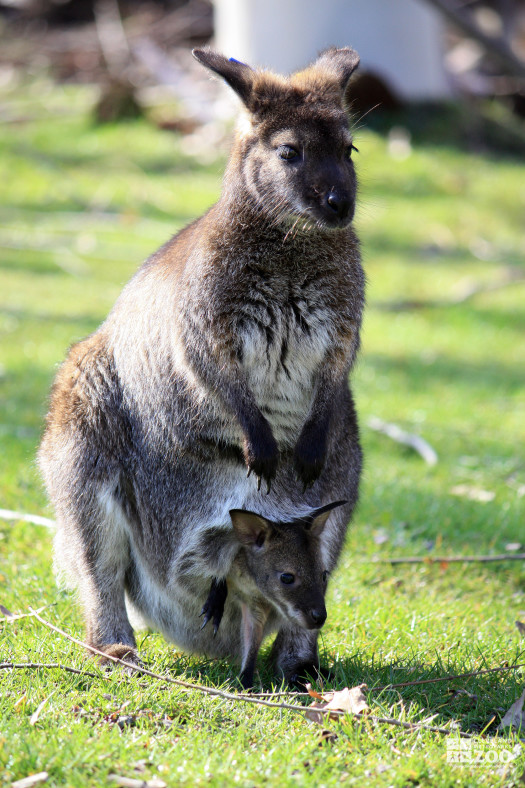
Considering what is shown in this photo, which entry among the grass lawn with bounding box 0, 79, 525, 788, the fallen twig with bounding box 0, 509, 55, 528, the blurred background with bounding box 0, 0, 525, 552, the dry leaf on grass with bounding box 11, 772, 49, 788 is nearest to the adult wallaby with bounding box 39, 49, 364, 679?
the grass lawn with bounding box 0, 79, 525, 788

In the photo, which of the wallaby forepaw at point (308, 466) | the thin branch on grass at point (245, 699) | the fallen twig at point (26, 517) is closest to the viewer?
the thin branch on grass at point (245, 699)

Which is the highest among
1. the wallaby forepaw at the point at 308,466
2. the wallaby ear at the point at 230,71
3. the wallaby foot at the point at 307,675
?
the wallaby ear at the point at 230,71

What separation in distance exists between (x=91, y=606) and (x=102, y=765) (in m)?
0.94

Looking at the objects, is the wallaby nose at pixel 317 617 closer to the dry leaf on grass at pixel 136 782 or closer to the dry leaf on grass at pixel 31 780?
the dry leaf on grass at pixel 136 782

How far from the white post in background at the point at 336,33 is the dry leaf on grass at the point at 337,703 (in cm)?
1041

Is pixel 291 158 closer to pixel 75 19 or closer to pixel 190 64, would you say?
pixel 190 64

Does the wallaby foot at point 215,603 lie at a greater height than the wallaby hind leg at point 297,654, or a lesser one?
greater

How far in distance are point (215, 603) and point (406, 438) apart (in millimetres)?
3061

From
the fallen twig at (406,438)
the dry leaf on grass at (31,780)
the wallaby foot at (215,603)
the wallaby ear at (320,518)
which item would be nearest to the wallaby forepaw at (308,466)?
the wallaby ear at (320,518)

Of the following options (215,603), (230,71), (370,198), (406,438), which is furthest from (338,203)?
(370,198)

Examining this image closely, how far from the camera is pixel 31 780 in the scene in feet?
7.89

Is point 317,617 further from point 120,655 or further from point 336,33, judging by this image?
point 336,33

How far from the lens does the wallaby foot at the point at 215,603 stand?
3.30m

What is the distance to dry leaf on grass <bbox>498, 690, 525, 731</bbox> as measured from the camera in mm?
2910
